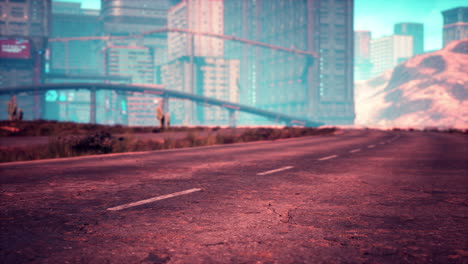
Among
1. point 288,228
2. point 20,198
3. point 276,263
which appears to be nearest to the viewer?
point 276,263

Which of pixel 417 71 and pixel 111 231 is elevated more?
pixel 417 71

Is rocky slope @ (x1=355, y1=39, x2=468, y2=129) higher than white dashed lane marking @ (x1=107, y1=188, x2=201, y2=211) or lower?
higher

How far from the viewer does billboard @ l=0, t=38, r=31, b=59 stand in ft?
573

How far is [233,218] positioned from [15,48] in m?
193

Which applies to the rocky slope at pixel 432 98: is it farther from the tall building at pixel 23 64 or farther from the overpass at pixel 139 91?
the tall building at pixel 23 64

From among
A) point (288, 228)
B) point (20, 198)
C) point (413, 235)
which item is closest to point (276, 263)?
point (288, 228)

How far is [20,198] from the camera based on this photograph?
6.20m

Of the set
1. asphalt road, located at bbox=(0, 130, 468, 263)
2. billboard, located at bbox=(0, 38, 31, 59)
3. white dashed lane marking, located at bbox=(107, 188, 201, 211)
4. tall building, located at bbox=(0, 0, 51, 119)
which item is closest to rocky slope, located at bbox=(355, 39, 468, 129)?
tall building, located at bbox=(0, 0, 51, 119)

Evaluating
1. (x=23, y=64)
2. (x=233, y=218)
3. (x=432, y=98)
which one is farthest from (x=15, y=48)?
(x=233, y=218)

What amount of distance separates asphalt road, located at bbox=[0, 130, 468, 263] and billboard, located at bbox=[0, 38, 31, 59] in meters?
187

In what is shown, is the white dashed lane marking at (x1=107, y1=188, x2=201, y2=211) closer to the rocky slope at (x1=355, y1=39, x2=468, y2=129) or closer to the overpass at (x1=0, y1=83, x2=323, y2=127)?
the overpass at (x1=0, y1=83, x2=323, y2=127)

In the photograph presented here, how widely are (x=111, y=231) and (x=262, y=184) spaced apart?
3.83 meters

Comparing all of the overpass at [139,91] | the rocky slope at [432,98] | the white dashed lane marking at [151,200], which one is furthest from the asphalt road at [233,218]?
the rocky slope at [432,98]

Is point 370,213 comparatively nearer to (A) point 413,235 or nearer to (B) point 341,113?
(A) point 413,235
